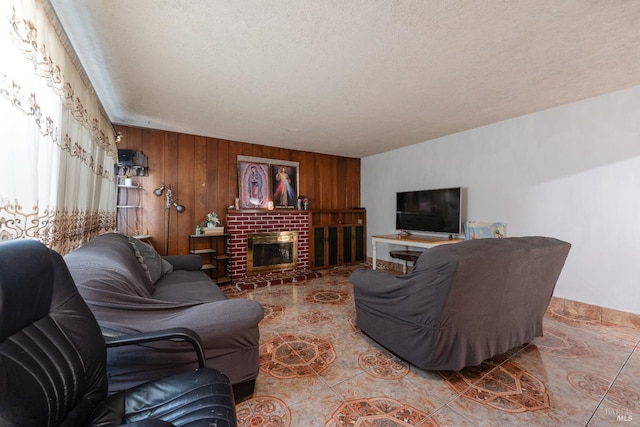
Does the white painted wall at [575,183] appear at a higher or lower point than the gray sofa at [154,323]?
higher

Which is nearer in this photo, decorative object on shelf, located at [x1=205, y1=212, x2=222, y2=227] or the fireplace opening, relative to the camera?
decorative object on shelf, located at [x1=205, y1=212, x2=222, y2=227]

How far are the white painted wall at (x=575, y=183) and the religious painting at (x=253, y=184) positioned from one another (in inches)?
130

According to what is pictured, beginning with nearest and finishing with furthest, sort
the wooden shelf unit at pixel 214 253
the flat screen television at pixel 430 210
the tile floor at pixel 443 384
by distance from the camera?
the tile floor at pixel 443 384 < the flat screen television at pixel 430 210 < the wooden shelf unit at pixel 214 253

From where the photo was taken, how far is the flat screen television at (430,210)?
12.7ft

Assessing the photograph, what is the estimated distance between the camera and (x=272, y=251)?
15.2 feet

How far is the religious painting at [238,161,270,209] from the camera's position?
14.5ft

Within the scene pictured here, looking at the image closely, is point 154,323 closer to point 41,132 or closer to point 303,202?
point 41,132

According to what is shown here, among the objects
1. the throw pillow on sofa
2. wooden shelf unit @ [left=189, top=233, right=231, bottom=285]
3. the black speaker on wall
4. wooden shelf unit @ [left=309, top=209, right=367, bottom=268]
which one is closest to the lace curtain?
the throw pillow on sofa

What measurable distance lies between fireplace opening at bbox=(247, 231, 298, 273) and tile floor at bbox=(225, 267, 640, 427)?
2.03 meters

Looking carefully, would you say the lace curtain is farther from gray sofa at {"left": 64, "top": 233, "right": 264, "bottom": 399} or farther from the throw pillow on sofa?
the throw pillow on sofa

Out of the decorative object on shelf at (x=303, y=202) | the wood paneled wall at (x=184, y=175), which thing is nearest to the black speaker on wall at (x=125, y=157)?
the wood paneled wall at (x=184, y=175)

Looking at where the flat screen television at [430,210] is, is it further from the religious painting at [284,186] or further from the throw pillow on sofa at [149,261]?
the throw pillow on sofa at [149,261]

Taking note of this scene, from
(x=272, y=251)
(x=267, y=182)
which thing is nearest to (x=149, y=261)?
(x=272, y=251)

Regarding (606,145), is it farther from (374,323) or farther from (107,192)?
(107,192)
